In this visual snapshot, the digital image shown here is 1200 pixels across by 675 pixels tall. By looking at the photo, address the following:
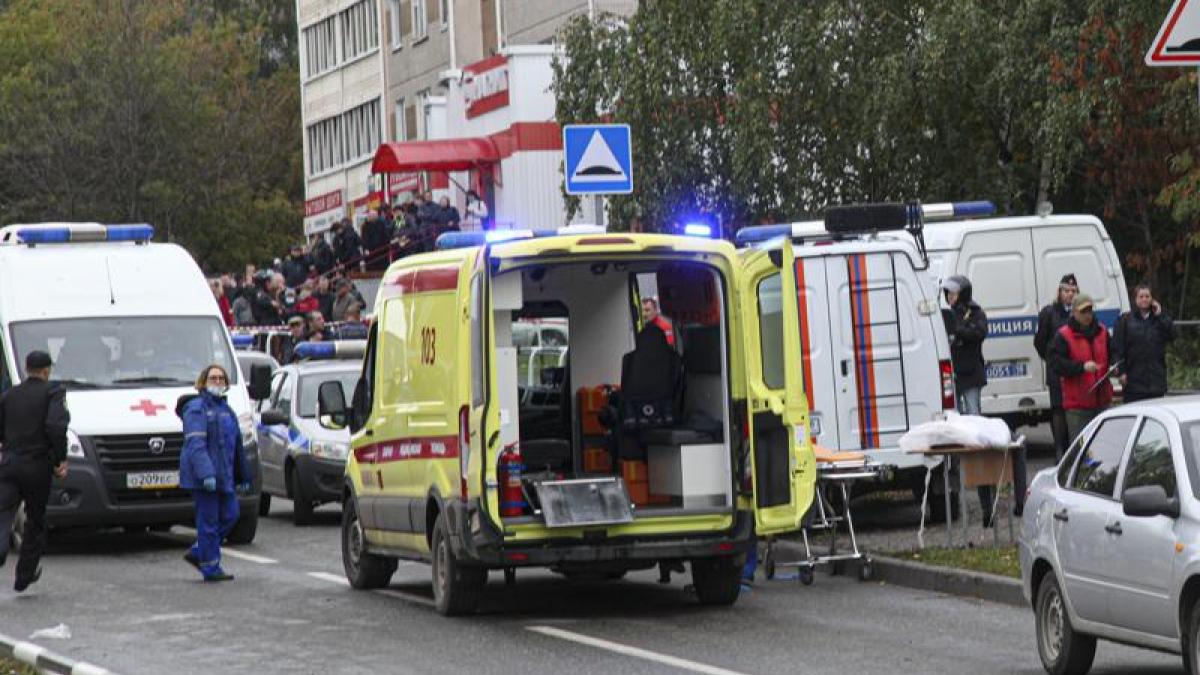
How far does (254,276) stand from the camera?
43.5 metres

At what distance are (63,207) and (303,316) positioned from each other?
38853mm

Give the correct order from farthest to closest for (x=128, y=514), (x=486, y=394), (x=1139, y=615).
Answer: (x=128, y=514) → (x=486, y=394) → (x=1139, y=615)

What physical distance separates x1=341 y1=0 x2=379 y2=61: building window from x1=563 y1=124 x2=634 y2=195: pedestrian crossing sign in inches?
2214

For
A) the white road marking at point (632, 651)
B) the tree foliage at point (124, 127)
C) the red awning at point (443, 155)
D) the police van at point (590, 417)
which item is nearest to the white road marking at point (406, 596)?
the police van at point (590, 417)

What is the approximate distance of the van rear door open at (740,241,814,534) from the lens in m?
17.1

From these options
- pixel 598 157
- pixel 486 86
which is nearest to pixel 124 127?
pixel 486 86

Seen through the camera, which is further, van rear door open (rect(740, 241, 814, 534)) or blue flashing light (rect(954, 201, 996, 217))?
blue flashing light (rect(954, 201, 996, 217))

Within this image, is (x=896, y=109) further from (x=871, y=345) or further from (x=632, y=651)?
(x=632, y=651)

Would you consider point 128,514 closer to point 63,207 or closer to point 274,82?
point 63,207

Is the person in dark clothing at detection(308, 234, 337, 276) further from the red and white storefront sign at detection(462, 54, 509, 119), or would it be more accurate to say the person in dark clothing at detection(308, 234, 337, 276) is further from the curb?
the curb

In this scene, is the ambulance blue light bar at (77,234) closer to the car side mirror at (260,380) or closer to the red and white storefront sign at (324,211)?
the car side mirror at (260,380)

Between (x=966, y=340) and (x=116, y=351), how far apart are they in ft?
25.2

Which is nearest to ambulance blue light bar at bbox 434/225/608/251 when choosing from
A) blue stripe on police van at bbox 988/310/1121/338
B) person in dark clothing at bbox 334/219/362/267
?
blue stripe on police van at bbox 988/310/1121/338

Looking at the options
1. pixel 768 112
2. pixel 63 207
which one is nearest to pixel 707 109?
pixel 768 112
